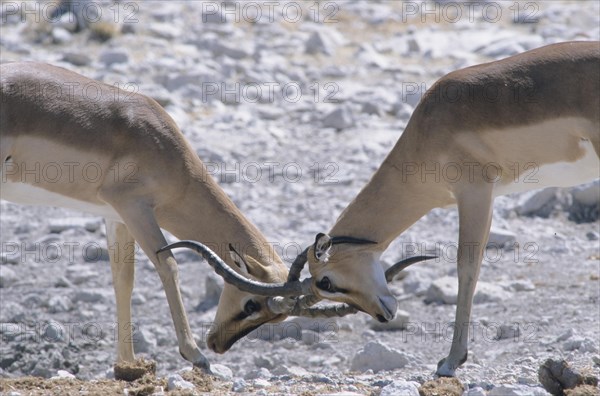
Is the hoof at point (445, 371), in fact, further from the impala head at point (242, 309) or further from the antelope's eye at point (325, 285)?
the impala head at point (242, 309)

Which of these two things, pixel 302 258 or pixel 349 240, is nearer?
pixel 302 258

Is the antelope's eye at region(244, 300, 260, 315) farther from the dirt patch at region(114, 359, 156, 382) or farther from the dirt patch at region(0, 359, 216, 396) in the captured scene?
the dirt patch at region(114, 359, 156, 382)

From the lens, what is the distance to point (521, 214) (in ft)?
50.2

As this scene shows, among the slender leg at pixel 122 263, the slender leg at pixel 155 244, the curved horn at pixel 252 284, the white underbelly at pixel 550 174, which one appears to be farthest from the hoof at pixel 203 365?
the white underbelly at pixel 550 174

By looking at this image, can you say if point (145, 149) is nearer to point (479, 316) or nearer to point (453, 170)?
point (453, 170)

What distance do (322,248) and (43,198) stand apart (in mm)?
2715

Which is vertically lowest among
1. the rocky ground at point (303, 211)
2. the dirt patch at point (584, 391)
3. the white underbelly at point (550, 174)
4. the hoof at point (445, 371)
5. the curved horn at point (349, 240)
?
the rocky ground at point (303, 211)

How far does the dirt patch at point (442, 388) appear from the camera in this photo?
8.45 metres

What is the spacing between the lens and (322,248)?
10039mm

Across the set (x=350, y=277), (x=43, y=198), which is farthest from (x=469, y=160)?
(x=43, y=198)

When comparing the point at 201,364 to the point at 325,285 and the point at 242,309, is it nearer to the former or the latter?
the point at 242,309

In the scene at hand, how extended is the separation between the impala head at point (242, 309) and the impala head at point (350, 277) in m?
0.43

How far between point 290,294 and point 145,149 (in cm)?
193

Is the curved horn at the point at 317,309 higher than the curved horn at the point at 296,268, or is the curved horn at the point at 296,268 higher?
the curved horn at the point at 296,268
